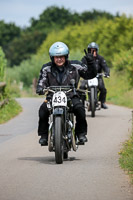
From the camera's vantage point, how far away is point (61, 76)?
9.96 metres

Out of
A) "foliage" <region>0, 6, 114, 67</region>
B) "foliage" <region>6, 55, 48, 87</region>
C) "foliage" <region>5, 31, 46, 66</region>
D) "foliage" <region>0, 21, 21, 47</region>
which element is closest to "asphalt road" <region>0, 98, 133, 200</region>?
"foliage" <region>6, 55, 48, 87</region>

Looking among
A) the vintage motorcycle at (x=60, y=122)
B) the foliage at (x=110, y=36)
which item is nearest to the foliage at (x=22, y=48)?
the foliage at (x=110, y=36)

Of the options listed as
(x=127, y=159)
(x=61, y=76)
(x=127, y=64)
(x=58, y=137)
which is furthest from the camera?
(x=127, y=64)

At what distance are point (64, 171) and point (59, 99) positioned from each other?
3.81 ft

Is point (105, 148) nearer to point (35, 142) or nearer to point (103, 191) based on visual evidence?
point (35, 142)

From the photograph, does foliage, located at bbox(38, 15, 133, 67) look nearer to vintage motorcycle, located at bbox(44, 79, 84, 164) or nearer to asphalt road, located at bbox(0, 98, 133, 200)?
asphalt road, located at bbox(0, 98, 133, 200)

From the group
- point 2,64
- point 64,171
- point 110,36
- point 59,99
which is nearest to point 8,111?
point 2,64

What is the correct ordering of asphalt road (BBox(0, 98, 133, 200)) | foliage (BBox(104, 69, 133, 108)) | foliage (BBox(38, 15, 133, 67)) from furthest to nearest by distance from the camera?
foliage (BBox(38, 15, 133, 67)) → foliage (BBox(104, 69, 133, 108)) → asphalt road (BBox(0, 98, 133, 200))

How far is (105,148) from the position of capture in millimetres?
11664

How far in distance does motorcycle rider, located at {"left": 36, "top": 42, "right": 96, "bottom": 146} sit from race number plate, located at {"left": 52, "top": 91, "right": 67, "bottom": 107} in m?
0.38

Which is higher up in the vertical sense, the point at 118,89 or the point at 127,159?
the point at 127,159

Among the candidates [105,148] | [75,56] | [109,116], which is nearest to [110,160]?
[105,148]

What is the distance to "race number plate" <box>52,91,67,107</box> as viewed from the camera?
9389mm

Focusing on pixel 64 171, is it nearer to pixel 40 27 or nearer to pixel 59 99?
pixel 59 99
